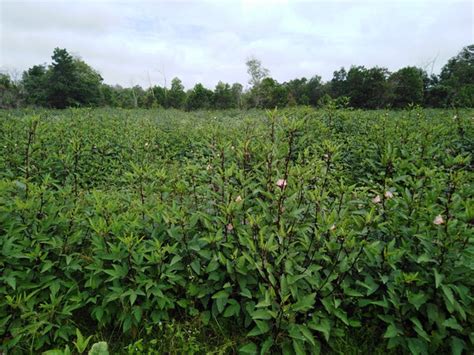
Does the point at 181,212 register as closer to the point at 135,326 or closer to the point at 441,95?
the point at 135,326

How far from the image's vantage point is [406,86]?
84.1ft

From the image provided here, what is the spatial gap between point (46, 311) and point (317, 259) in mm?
1560

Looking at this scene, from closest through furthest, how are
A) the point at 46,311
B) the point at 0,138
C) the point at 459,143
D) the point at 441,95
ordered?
1. the point at 46,311
2. the point at 459,143
3. the point at 0,138
4. the point at 441,95

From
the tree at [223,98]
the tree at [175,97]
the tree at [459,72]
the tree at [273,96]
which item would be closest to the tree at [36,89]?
the tree at [175,97]

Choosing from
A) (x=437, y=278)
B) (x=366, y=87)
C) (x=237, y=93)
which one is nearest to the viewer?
(x=437, y=278)

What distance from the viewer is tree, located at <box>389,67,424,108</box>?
25.4 meters

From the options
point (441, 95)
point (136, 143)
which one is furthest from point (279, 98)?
point (136, 143)

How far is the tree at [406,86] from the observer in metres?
25.4

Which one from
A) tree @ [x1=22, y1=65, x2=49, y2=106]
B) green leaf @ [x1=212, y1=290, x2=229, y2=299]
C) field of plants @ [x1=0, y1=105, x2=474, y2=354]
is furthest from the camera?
tree @ [x1=22, y1=65, x2=49, y2=106]

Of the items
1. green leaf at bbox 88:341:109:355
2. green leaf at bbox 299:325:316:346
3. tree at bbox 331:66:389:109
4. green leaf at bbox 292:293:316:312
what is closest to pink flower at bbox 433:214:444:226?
green leaf at bbox 292:293:316:312

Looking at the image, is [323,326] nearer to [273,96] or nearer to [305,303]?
[305,303]

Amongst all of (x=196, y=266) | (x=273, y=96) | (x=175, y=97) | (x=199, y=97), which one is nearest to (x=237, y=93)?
(x=199, y=97)

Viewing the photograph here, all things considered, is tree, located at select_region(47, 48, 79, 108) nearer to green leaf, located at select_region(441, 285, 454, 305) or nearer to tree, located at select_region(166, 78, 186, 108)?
tree, located at select_region(166, 78, 186, 108)

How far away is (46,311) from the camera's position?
173cm
